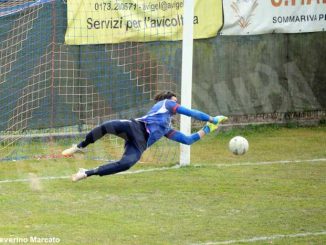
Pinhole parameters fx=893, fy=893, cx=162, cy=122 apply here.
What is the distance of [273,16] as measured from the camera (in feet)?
59.1

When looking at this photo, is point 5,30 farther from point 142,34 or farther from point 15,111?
point 142,34

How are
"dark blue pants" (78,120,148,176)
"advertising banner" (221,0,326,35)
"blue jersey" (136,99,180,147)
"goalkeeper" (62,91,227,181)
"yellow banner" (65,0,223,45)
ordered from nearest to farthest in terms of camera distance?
"goalkeeper" (62,91,227,181) < "dark blue pants" (78,120,148,176) < "blue jersey" (136,99,180,147) < "yellow banner" (65,0,223,45) < "advertising banner" (221,0,326,35)

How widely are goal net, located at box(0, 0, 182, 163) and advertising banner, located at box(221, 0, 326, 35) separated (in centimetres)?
154

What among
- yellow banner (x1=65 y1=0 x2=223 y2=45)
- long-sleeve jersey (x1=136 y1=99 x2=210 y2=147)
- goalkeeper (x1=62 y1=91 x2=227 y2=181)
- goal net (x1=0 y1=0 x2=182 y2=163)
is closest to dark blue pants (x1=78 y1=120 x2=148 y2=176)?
goalkeeper (x1=62 y1=91 x2=227 y2=181)

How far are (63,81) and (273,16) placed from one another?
184 inches

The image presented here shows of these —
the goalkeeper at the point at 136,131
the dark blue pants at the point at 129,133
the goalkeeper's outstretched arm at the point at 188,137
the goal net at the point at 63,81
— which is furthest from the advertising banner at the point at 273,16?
the dark blue pants at the point at 129,133

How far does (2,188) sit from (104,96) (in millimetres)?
4271

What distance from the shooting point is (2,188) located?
12.5 metres

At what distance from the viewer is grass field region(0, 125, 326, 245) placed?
10094 mm

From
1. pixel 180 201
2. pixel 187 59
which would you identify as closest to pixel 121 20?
pixel 187 59

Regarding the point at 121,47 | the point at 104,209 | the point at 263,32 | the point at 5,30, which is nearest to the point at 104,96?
the point at 121,47

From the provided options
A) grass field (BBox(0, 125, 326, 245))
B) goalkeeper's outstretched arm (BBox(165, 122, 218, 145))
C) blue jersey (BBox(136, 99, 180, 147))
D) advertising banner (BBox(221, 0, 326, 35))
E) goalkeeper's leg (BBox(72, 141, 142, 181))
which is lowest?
grass field (BBox(0, 125, 326, 245))

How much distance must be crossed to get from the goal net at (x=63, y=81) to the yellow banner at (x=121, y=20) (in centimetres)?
4

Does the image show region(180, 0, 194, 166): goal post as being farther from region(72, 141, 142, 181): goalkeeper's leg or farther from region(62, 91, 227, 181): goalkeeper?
region(72, 141, 142, 181): goalkeeper's leg
